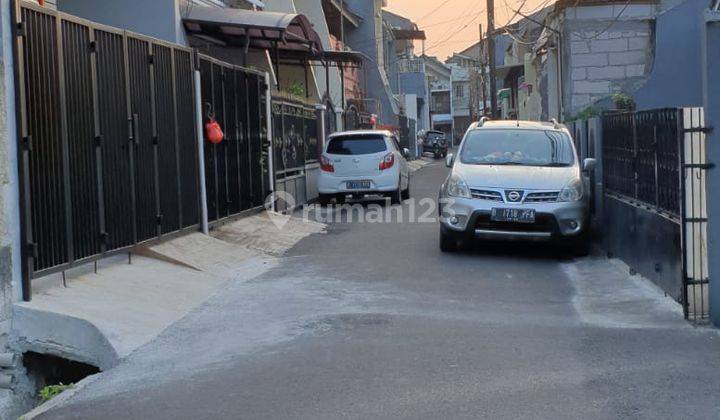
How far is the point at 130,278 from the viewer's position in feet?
28.4

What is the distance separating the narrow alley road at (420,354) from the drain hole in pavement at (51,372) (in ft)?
1.28

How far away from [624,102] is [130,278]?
11533 mm

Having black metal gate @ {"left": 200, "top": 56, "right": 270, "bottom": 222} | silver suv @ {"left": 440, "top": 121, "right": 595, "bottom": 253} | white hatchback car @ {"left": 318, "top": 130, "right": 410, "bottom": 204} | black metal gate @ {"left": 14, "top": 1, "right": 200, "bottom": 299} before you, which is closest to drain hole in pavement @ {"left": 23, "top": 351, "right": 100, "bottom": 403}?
black metal gate @ {"left": 14, "top": 1, "right": 200, "bottom": 299}

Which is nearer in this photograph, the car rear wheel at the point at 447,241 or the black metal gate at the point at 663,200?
the black metal gate at the point at 663,200

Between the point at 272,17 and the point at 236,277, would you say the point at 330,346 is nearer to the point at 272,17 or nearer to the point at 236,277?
the point at 236,277

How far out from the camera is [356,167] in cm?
1975

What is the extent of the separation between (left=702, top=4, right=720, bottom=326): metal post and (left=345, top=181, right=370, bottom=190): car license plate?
12469 millimetres

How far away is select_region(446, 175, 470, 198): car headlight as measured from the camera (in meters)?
12.1

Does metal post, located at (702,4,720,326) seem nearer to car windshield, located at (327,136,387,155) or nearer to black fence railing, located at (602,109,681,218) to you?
black fence railing, located at (602,109,681,218)

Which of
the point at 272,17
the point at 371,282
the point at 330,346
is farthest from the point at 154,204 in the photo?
the point at 272,17

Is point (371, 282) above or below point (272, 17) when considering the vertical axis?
below

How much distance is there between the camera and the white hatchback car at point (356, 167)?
64.7ft

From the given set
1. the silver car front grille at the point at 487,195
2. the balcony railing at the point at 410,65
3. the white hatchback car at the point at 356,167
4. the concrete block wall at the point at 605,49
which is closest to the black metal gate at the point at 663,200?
the silver car front grille at the point at 487,195

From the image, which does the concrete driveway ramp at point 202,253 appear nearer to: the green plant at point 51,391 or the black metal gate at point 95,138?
the black metal gate at point 95,138
